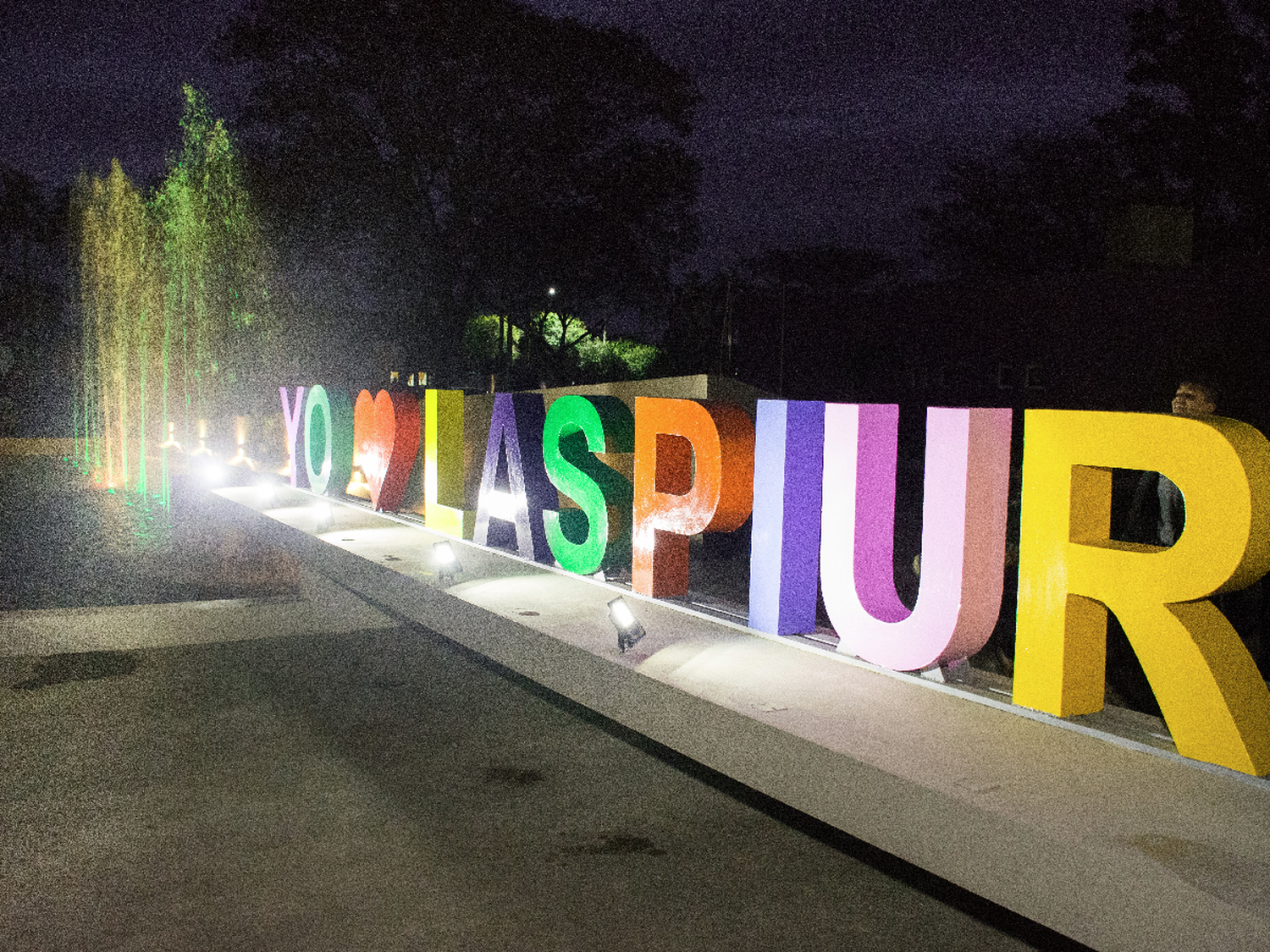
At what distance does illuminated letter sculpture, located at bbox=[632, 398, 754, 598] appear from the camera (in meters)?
6.97

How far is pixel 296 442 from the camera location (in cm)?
1517

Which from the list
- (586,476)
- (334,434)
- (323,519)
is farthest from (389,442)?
(586,476)

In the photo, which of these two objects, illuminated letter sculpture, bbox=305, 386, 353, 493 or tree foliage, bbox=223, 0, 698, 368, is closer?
illuminated letter sculpture, bbox=305, 386, 353, 493

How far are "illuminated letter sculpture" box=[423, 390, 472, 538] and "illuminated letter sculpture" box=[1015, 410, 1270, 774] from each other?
700 centimetres

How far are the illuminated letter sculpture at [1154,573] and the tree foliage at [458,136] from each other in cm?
2534

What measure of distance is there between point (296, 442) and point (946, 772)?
41.4 feet

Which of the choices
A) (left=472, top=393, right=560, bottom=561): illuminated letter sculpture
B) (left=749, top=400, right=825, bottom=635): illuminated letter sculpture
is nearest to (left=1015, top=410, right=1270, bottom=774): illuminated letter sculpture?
(left=749, top=400, right=825, bottom=635): illuminated letter sculpture

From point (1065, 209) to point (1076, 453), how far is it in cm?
4454

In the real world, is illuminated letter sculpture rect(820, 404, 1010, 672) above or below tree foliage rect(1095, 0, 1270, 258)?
below

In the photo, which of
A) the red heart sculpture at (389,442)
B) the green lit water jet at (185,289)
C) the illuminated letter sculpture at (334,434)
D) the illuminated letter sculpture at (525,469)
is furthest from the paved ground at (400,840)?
the green lit water jet at (185,289)

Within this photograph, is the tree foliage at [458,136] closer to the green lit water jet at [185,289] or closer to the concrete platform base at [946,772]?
the green lit water jet at [185,289]

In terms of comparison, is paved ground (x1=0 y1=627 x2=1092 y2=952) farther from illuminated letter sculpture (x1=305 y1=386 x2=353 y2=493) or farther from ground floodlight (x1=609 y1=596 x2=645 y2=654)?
illuminated letter sculpture (x1=305 y1=386 x2=353 y2=493)

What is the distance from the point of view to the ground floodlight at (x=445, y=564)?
820 centimetres

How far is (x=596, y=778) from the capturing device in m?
5.25
